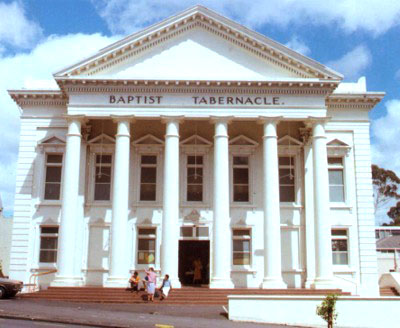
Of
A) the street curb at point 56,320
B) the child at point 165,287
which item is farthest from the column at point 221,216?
the street curb at point 56,320

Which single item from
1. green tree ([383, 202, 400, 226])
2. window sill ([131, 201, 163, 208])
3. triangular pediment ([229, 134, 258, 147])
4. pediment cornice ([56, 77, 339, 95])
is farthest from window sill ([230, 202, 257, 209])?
green tree ([383, 202, 400, 226])

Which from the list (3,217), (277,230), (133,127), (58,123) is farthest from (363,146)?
(3,217)

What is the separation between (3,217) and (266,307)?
3118 centimetres

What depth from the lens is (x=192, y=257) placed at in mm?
29281

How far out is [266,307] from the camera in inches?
744

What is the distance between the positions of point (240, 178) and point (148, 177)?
5.11 m

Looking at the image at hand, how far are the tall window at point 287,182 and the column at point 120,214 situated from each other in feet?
28.7

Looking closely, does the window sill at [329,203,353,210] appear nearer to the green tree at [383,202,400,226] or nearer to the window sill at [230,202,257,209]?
the window sill at [230,202,257,209]

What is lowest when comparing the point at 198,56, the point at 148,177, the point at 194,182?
the point at 194,182

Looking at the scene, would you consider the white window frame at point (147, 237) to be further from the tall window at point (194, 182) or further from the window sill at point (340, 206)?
the window sill at point (340, 206)

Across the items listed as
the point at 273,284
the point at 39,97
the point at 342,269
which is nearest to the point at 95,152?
the point at 39,97

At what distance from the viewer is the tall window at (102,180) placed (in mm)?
28938

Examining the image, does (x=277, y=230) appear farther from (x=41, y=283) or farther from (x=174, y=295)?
(x=41, y=283)

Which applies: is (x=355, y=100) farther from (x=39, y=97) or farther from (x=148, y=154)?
(x=39, y=97)
